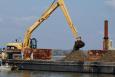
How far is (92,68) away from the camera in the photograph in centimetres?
10112

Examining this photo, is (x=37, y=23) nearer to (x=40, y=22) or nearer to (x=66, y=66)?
(x=40, y=22)

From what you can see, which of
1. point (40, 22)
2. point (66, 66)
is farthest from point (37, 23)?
point (66, 66)

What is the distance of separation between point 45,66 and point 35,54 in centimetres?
799

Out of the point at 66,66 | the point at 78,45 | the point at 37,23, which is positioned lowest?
the point at 66,66

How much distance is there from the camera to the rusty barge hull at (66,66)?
10019cm

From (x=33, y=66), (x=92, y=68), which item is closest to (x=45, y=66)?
(x=33, y=66)

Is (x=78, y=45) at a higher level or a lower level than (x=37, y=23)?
lower

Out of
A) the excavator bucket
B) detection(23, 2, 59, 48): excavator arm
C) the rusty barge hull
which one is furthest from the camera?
detection(23, 2, 59, 48): excavator arm

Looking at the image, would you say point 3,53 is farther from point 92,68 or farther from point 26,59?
point 92,68

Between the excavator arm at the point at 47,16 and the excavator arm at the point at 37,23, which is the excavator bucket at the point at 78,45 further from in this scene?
the excavator arm at the point at 37,23

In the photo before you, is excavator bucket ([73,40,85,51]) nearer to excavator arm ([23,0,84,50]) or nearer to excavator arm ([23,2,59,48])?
excavator arm ([23,0,84,50])

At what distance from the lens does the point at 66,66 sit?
104m

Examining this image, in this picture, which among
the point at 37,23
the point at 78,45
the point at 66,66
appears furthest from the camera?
the point at 37,23

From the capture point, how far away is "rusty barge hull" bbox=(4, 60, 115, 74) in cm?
10019
